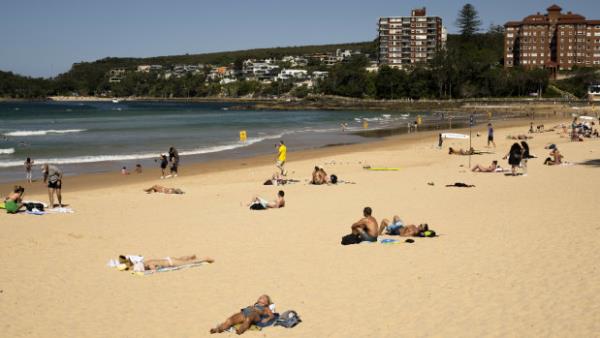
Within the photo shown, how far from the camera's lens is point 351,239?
1063cm

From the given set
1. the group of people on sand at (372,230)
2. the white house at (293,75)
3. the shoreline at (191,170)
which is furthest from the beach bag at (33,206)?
the white house at (293,75)

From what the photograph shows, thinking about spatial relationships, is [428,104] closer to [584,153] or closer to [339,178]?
[584,153]

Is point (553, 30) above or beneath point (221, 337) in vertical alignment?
above

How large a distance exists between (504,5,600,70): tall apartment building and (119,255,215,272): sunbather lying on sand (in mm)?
118394

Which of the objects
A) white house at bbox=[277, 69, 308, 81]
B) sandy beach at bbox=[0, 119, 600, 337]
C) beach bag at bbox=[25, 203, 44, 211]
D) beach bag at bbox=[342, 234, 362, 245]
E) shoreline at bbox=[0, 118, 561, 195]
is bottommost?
shoreline at bbox=[0, 118, 561, 195]

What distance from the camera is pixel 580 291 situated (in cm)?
766

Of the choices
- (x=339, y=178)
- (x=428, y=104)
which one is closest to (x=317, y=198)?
(x=339, y=178)

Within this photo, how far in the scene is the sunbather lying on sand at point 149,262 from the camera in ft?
30.3

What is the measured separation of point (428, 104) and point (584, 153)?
8012cm

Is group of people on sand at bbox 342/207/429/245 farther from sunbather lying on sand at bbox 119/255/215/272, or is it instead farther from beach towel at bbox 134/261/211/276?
sunbather lying on sand at bbox 119/255/215/272

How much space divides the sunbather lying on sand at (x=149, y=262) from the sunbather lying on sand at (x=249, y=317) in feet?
8.07

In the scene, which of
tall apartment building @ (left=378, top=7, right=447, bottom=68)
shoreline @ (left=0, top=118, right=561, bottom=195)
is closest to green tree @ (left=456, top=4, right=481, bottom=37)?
tall apartment building @ (left=378, top=7, right=447, bottom=68)

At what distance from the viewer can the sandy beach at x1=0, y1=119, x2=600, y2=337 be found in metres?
7.12

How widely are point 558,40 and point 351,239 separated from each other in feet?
389
